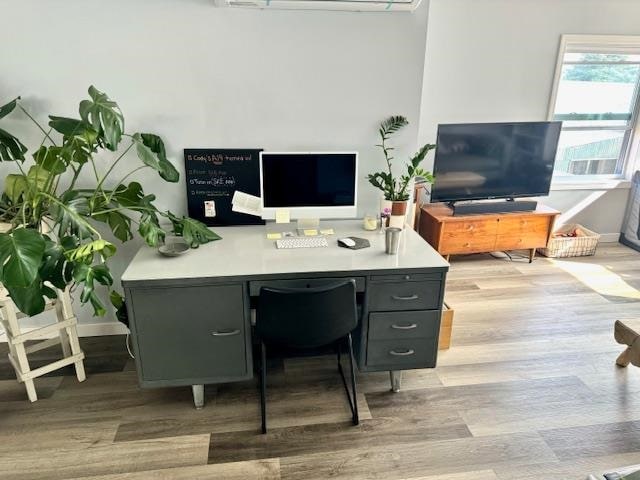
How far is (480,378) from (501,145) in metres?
2.14

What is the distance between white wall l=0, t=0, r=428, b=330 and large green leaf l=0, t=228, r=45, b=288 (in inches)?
36.3

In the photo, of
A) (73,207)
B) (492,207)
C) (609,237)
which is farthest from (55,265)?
(609,237)

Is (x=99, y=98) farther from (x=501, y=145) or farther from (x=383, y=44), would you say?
(x=501, y=145)

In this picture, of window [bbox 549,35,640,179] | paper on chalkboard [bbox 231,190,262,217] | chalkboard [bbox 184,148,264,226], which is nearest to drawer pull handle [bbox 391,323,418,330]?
paper on chalkboard [bbox 231,190,262,217]

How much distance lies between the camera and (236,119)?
8.16ft

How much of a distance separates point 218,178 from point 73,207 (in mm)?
776

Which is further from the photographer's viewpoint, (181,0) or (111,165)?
(111,165)

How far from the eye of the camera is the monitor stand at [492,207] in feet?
12.4

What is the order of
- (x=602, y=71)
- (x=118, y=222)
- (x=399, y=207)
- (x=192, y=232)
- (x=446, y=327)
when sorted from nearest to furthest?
1. (x=192, y=232)
2. (x=118, y=222)
3. (x=399, y=207)
4. (x=446, y=327)
5. (x=602, y=71)

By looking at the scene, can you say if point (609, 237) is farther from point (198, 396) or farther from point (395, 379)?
point (198, 396)

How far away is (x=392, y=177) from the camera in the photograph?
270cm

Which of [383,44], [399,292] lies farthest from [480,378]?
[383,44]

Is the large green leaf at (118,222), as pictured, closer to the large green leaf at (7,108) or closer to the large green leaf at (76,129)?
the large green leaf at (76,129)

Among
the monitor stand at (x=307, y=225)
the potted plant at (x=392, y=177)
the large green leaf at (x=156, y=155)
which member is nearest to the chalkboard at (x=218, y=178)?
the large green leaf at (x=156, y=155)
